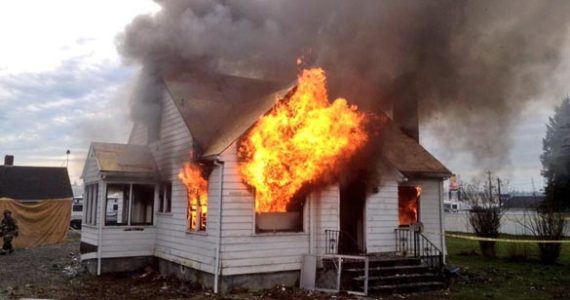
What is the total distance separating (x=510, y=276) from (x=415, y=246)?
3.55 meters

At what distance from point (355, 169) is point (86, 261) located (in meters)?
9.66

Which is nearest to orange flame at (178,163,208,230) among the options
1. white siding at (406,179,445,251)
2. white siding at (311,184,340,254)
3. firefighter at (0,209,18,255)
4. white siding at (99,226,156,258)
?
white siding at (99,226,156,258)

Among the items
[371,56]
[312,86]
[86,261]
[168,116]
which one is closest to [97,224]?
[86,261]

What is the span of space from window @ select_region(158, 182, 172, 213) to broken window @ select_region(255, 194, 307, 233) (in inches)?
164

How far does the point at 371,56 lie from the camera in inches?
518

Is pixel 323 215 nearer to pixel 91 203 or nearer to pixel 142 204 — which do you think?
pixel 142 204

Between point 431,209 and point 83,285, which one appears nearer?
point 83,285

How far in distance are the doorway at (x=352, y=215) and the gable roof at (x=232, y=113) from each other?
1.26 metres

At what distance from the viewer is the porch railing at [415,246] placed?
13692 millimetres

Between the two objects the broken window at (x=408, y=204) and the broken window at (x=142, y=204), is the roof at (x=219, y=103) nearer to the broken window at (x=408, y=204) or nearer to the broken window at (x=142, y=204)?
the broken window at (x=142, y=204)

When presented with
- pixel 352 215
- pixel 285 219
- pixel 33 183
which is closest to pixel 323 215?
pixel 285 219

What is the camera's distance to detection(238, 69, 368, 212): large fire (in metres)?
11.9

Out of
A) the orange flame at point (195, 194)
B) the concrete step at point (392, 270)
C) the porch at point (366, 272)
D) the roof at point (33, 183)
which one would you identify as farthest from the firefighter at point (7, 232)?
the concrete step at point (392, 270)

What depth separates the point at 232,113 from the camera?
14688 mm
